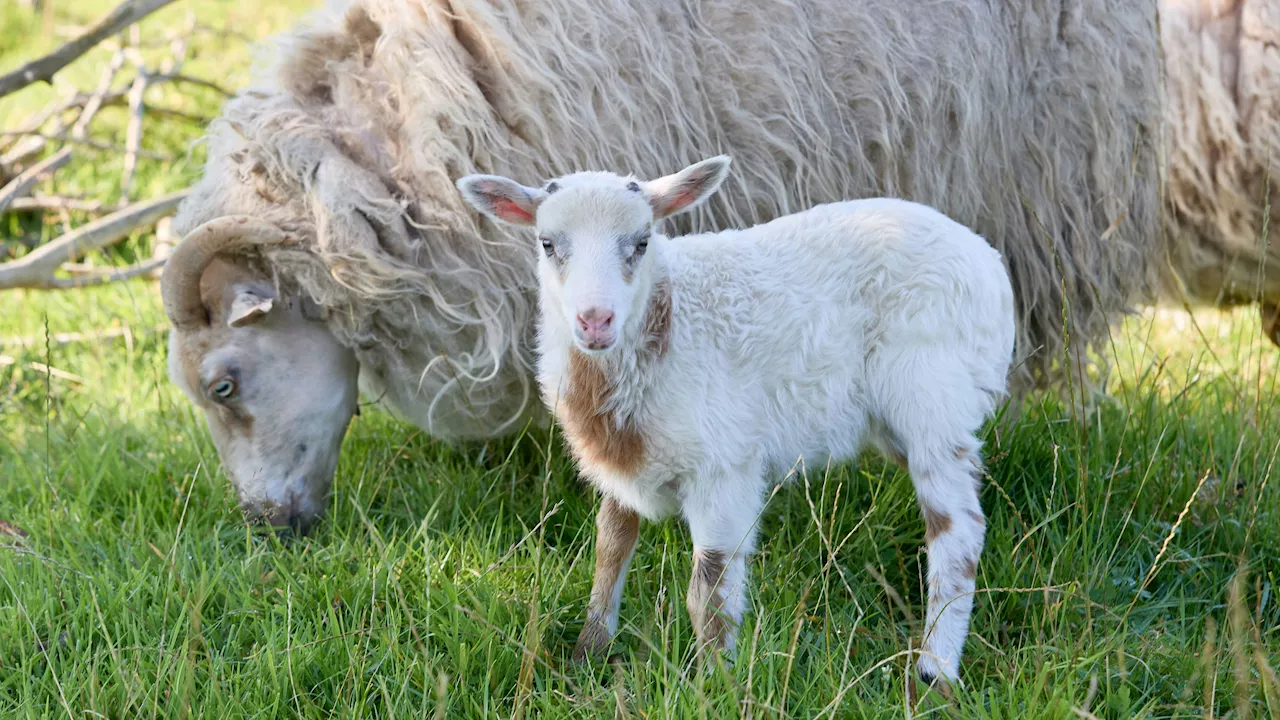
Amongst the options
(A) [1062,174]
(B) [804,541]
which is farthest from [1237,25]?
(B) [804,541]

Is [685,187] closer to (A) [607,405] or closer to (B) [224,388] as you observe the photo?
(A) [607,405]

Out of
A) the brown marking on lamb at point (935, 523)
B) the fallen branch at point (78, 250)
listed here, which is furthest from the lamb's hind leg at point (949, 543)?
the fallen branch at point (78, 250)

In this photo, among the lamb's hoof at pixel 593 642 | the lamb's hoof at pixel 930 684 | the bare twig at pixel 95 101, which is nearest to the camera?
the lamb's hoof at pixel 930 684

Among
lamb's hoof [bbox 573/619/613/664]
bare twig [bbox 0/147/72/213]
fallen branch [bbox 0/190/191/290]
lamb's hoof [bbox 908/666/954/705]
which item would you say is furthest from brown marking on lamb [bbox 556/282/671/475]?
bare twig [bbox 0/147/72/213]

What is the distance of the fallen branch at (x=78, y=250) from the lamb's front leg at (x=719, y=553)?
10.2 ft

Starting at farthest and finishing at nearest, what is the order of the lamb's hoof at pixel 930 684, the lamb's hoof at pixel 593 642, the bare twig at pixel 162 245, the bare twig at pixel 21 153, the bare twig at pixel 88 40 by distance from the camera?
the bare twig at pixel 21 153 < the bare twig at pixel 162 245 < the bare twig at pixel 88 40 < the lamb's hoof at pixel 593 642 < the lamb's hoof at pixel 930 684

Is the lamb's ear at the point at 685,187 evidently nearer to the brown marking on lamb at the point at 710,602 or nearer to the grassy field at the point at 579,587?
the grassy field at the point at 579,587

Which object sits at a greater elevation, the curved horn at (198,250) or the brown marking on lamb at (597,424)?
the curved horn at (198,250)

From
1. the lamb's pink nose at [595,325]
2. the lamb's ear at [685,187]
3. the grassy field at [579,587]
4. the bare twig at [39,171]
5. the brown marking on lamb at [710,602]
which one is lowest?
the grassy field at [579,587]

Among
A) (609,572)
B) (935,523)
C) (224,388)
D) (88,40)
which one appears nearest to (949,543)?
(935,523)

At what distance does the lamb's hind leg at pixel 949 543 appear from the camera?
8.25 feet

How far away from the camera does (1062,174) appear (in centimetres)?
386

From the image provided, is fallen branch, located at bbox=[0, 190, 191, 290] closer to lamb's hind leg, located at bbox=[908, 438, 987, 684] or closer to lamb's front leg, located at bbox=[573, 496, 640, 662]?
lamb's front leg, located at bbox=[573, 496, 640, 662]

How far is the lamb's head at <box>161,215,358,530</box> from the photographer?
341 cm
